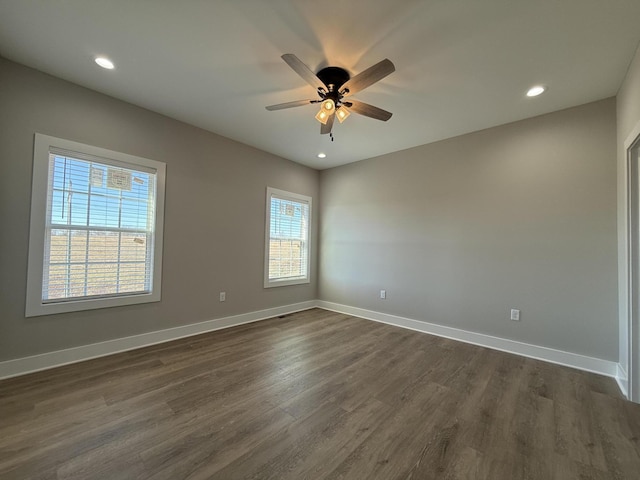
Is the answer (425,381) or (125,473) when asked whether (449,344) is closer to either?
(425,381)

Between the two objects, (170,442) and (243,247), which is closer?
(170,442)

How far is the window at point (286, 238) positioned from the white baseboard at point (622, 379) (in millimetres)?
4099

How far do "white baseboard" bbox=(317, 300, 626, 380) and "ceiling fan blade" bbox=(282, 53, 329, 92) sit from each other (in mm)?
3400

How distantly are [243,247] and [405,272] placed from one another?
8.48 feet

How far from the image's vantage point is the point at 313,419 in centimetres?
186

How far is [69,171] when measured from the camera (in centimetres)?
263

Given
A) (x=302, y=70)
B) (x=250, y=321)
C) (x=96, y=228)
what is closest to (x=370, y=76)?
(x=302, y=70)

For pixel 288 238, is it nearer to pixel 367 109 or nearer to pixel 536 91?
pixel 367 109

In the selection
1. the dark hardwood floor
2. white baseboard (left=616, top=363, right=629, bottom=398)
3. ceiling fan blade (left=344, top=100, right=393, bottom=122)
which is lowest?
the dark hardwood floor

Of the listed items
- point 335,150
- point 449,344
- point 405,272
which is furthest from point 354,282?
point 335,150

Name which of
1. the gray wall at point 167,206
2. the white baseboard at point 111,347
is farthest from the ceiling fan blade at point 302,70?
the white baseboard at point 111,347

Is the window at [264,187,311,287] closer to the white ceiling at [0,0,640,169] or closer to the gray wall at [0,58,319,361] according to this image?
the gray wall at [0,58,319,361]

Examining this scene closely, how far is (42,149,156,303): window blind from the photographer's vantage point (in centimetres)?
256

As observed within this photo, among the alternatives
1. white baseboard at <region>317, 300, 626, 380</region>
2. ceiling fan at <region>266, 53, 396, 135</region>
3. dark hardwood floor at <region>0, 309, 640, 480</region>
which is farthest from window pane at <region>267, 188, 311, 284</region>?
ceiling fan at <region>266, 53, 396, 135</region>
